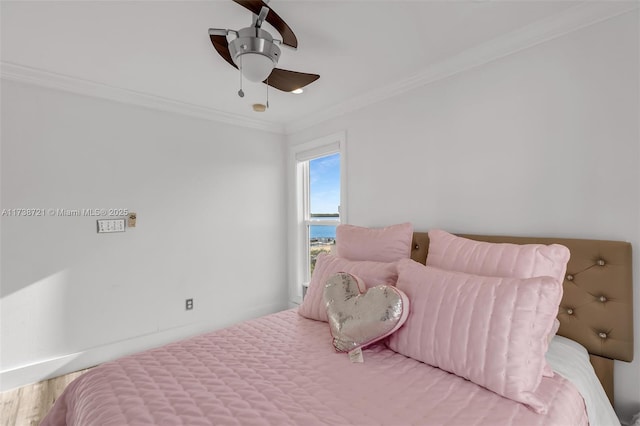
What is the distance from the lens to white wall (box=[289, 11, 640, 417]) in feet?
5.09

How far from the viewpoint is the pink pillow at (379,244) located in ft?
6.75

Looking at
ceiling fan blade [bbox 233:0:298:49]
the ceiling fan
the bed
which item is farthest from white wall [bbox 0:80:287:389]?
ceiling fan blade [bbox 233:0:298:49]

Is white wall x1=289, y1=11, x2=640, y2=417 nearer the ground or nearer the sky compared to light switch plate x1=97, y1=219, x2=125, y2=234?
nearer the sky

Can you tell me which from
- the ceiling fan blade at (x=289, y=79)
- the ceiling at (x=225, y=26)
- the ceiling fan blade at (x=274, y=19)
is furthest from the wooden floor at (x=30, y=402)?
the ceiling fan blade at (x=274, y=19)

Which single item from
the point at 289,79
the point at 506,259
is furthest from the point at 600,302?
the point at 289,79

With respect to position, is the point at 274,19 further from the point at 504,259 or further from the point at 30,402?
the point at 30,402

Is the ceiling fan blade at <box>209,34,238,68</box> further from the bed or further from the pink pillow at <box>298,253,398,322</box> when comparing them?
the bed

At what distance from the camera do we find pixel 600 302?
5.08 feet

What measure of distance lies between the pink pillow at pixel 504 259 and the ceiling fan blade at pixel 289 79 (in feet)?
4.16

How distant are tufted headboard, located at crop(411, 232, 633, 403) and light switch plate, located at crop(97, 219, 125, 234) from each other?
316cm

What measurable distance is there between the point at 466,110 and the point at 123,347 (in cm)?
332

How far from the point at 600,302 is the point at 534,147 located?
2.88ft

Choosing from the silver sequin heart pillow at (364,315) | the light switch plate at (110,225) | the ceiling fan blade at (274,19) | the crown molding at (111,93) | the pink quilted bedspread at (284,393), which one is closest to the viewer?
the pink quilted bedspread at (284,393)

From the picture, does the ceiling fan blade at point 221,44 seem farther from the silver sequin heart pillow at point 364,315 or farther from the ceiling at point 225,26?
the silver sequin heart pillow at point 364,315
